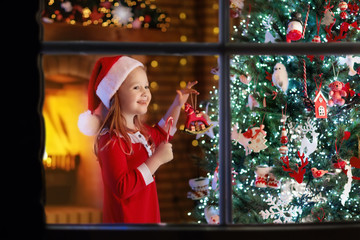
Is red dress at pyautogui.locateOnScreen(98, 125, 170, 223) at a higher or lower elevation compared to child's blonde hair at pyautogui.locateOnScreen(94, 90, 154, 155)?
lower

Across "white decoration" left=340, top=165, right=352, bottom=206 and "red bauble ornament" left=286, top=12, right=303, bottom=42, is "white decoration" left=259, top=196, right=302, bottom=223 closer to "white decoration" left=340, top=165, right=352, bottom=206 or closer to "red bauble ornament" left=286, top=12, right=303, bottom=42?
"white decoration" left=340, top=165, right=352, bottom=206

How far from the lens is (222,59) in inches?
107

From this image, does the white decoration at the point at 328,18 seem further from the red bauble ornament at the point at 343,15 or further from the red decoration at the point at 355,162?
the red decoration at the point at 355,162

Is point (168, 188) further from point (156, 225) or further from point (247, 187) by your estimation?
point (247, 187)

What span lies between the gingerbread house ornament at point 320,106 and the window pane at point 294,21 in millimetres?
360

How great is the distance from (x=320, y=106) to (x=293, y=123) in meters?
0.20

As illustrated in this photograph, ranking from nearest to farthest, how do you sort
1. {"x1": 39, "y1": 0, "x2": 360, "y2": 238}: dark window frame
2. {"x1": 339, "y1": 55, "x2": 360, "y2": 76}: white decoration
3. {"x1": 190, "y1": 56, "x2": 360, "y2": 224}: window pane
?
{"x1": 39, "y1": 0, "x2": 360, "y2": 238}: dark window frame, {"x1": 190, "y1": 56, "x2": 360, "y2": 224}: window pane, {"x1": 339, "y1": 55, "x2": 360, "y2": 76}: white decoration

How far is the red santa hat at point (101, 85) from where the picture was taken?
2.94 m

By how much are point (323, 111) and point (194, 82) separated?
87cm

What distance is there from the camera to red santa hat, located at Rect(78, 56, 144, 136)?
2939 mm

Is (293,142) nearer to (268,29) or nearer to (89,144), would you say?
(268,29)

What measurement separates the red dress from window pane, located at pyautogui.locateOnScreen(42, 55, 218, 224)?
42mm

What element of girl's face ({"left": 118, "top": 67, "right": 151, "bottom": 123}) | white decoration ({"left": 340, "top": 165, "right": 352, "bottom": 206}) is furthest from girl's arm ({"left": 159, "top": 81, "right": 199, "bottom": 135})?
white decoration ({"left": 340, "top": 165, "right": 352, "bottom": 206})

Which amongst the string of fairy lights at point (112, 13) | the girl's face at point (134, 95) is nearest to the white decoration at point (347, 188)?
the girl's face at point (134, 95)
